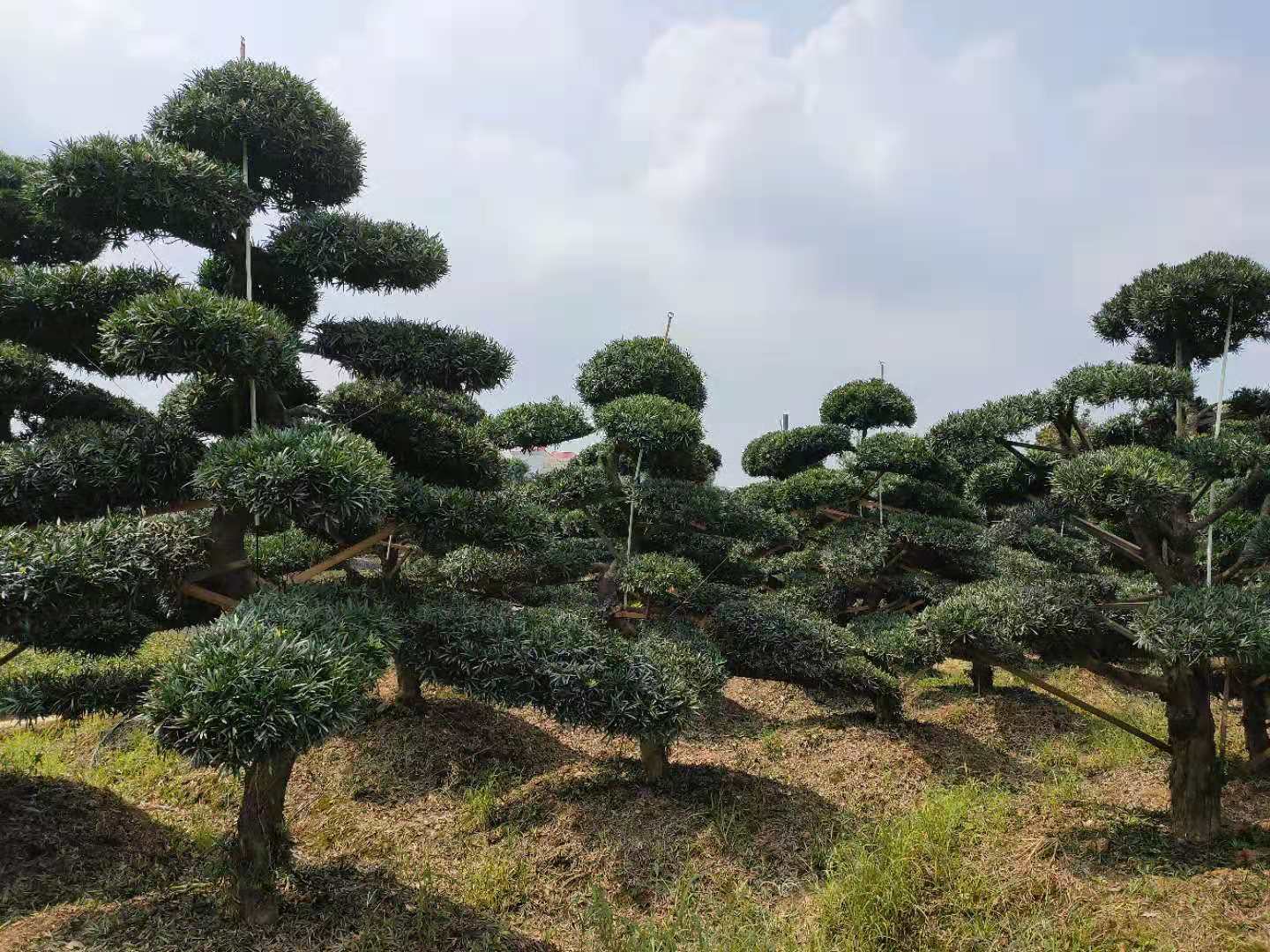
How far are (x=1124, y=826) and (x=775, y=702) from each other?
3.85 meters

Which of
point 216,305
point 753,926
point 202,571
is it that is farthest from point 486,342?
point 753,926

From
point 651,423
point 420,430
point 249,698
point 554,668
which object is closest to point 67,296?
point 420,430

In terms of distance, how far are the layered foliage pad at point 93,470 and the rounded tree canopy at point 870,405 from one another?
795cm

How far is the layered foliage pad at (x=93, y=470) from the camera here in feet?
13.2

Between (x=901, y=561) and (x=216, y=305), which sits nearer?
(x=216, y=305)

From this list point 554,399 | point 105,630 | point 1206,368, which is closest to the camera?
point 105,630

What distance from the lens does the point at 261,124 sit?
4891mm

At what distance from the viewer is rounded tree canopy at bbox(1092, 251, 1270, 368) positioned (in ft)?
16.6

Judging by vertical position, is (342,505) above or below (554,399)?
below

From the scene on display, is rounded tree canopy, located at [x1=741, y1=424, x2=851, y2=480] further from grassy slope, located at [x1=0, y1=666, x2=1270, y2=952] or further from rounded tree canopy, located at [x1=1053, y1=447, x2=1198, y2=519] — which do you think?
rounded tree canopy, located at [x1=1053, y1=447, x2=1198, y2=519]

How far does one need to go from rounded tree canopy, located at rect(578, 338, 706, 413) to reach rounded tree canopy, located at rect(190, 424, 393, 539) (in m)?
3.40

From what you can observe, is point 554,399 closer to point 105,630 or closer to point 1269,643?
point 105,630

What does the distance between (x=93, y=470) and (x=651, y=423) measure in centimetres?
360

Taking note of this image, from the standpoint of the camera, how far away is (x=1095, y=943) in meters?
3.50
